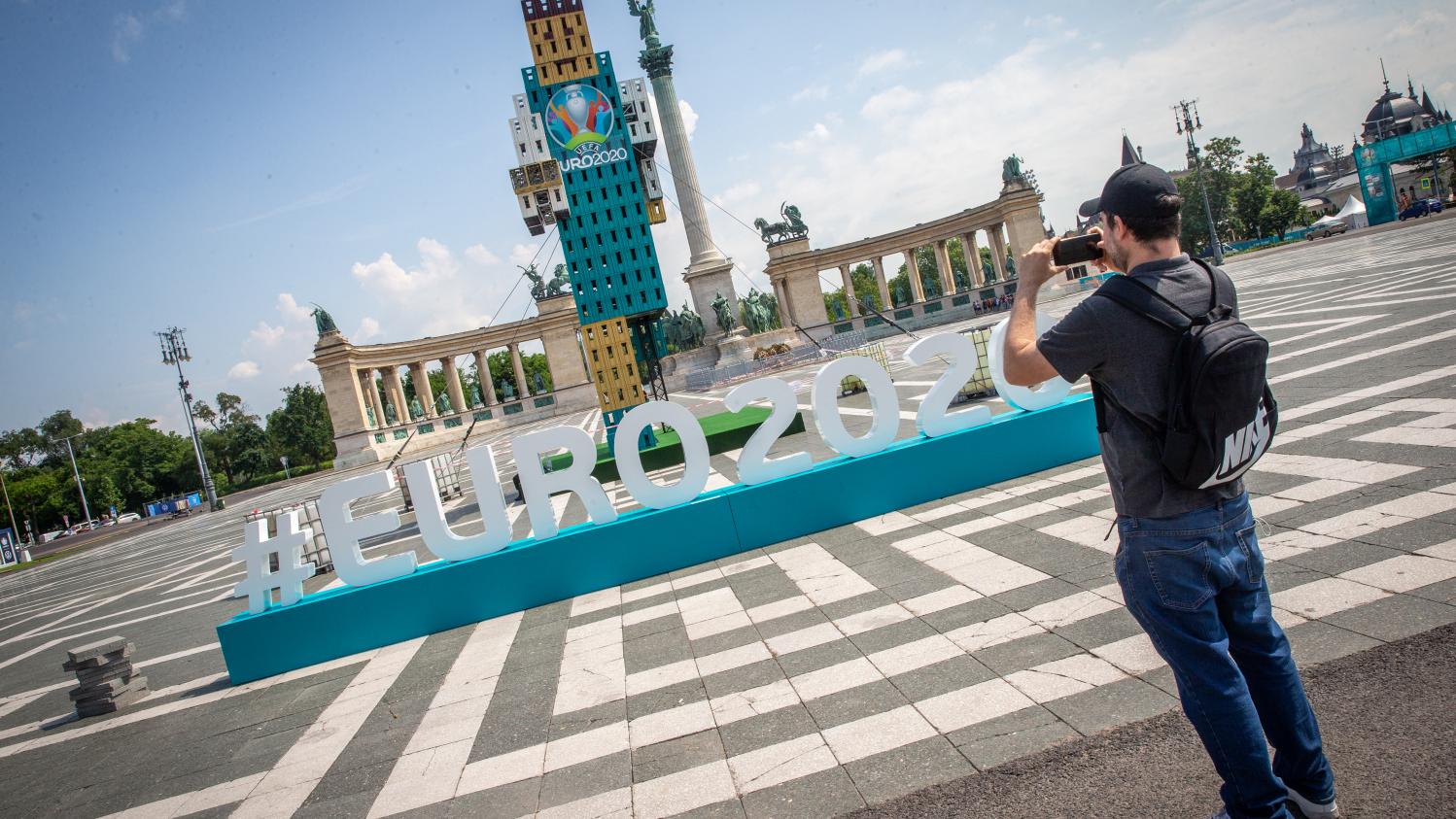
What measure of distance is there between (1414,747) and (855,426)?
1387 centimetres

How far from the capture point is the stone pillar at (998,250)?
65.9m

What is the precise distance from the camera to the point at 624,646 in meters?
6.89

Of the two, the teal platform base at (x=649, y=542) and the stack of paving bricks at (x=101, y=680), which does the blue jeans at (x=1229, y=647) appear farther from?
the stack of paving bricks at (x=101, y=680)

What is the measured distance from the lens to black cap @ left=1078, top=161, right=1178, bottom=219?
2783 millimetres

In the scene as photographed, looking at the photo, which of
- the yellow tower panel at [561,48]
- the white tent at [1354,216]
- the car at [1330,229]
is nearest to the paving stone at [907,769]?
the yellow tower panel at [561,48]

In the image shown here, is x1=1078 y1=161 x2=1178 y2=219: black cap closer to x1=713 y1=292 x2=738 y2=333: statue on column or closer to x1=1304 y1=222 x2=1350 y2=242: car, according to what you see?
x1=713 y1=292 x2=738 y2=333: statue on column

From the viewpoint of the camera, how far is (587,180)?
1543 cm

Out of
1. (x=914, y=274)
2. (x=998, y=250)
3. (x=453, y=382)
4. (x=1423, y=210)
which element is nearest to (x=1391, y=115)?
(x=1423, y=210)

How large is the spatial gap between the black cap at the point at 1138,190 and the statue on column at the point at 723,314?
164 feet

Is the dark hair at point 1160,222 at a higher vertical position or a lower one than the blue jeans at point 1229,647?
higher

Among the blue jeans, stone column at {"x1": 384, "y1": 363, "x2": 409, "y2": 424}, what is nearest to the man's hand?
the blue jeans

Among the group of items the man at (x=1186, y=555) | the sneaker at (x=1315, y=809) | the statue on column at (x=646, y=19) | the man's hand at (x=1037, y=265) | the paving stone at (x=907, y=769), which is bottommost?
the paving stone at (x=907, y=769)

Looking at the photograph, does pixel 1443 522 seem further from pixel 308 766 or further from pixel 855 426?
pixel 855 426

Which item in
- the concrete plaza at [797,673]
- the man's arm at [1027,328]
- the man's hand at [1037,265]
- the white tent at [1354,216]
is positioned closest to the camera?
the man's arm at [1027,328]
